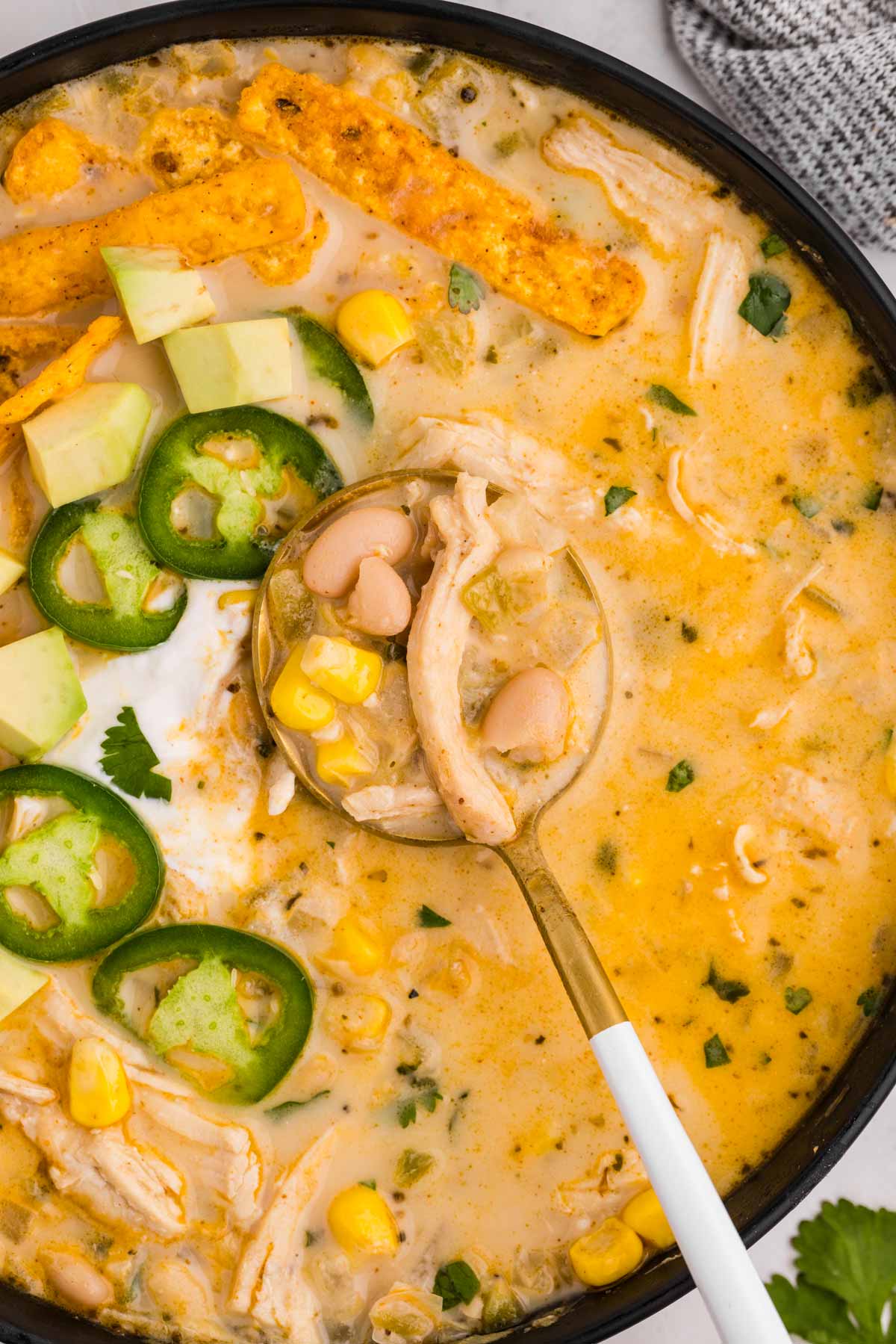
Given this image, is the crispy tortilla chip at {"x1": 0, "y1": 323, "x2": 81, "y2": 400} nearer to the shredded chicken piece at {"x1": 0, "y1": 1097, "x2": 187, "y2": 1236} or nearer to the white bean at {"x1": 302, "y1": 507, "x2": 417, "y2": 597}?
the white bean at {"x1": 302, "y1": 507, "x2": 417, "y2": 597}

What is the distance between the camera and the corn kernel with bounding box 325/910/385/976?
3.54 m

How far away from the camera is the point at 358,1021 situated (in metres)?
3.53

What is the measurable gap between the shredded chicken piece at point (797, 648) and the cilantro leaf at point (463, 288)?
1332 mm

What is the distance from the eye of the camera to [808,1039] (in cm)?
361

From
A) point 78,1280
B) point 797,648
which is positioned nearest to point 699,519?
point 797,648

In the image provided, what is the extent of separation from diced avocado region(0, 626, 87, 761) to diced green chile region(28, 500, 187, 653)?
86mm

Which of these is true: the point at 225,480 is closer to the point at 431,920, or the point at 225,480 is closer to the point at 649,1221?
the point at 431,920

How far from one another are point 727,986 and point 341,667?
1.54 meters

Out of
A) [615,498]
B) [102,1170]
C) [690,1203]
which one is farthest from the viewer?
[615,498]

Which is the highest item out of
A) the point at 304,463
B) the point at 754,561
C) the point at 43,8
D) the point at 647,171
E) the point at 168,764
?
the point at 43,8

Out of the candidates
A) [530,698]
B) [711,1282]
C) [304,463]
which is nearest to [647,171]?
[304,463]

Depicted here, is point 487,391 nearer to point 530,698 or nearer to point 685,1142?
point 530,698

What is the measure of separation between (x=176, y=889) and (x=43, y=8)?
265 centimetres

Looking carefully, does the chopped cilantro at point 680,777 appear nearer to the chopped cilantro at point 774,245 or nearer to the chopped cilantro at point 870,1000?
the chopped cilantro at point 870,1000
